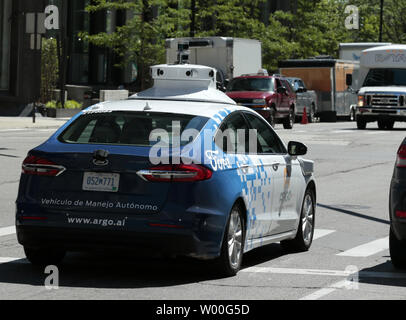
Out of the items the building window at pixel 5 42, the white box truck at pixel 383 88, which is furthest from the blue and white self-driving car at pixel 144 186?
the building window at pixel 5 42

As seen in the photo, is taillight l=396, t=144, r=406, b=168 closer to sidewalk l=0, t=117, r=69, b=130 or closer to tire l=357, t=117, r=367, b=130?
sidewalk l=0, t=117, r=69, b=130

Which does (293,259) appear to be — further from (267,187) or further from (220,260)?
(220,260)

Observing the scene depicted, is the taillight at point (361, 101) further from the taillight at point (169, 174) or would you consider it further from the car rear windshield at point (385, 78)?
the taillight at point (169, 174)

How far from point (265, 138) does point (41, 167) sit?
2513 millimetres

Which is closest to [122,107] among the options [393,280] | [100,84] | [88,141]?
[88,141]

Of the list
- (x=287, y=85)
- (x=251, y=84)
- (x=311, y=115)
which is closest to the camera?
(x=251, y=84)

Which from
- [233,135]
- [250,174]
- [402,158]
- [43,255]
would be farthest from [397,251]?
[43,255]

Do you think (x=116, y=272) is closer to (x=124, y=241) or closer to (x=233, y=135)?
(x=124, y=241)

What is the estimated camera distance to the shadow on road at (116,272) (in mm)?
8859

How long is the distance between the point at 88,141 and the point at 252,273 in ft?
6.12

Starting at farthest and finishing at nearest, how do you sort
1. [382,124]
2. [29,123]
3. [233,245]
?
[382,124] → [29,123] → [233,245]

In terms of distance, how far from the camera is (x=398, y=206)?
9.54m

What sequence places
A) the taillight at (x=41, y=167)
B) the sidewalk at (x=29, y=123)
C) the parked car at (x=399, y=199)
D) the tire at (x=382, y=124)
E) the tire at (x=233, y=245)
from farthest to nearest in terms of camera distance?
the tire at (x=382, y=124), the sidewalk at (x=29, y=123), the parked car at (x=399, y=199), the tire at (x=233, y=245), the taillight at (x=41, y=167)

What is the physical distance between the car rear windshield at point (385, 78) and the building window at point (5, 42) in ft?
46.6
